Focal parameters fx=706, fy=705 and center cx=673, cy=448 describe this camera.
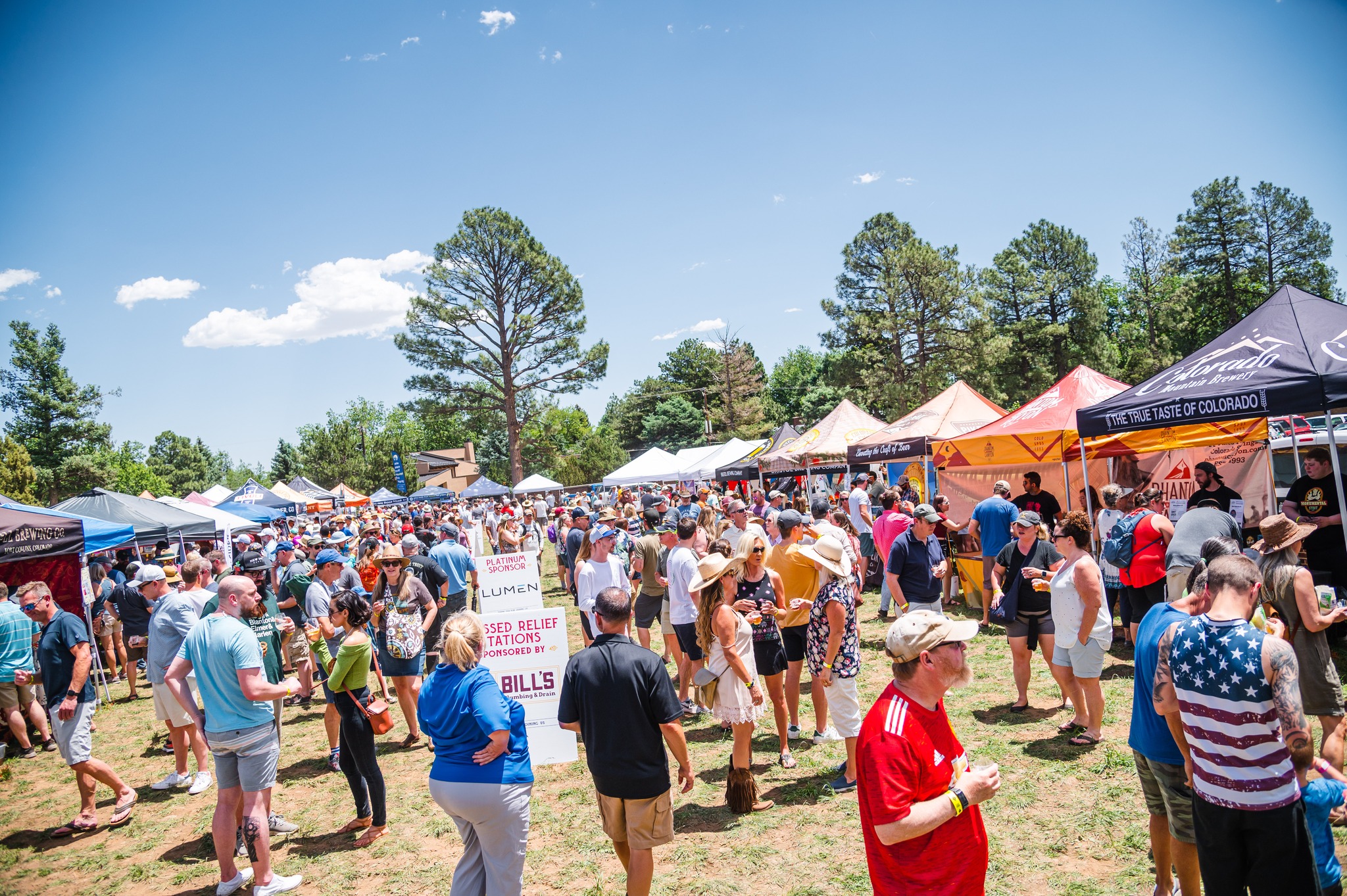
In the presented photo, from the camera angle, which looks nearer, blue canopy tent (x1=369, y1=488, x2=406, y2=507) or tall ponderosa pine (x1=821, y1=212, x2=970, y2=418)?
tall ponderosa pine (x1=821, y1=212, x2=970, y2=418)

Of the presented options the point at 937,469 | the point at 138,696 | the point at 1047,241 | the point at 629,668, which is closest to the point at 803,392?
the point at 1047,241

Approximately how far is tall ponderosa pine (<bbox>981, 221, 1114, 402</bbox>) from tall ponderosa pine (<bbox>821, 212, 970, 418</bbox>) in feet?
13.0

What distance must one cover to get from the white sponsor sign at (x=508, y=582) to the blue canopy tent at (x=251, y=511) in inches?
687

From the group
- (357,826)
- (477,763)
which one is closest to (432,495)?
(357,826)

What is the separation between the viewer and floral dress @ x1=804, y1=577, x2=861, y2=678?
4988 mm

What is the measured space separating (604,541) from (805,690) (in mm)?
2820

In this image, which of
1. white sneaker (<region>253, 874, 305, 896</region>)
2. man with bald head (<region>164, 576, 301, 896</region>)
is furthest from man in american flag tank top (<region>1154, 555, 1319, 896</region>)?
white sneaker (<region>253, 874, 305, 896</region>)

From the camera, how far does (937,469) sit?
12.3 metres

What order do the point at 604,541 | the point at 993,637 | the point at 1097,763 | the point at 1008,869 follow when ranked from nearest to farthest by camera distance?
the point at 1008,869 → the point at 1097,763 → the point at 604,541 → the point at 993,637

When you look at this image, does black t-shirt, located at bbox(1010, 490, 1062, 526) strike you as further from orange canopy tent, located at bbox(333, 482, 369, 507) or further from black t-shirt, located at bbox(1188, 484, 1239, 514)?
orange canopy tent, located at bbox(333, 482, 369, 507)

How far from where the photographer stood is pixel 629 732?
10.9 ft

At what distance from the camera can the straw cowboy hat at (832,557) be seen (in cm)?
496

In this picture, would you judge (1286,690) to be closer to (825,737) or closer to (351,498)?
(825,737)

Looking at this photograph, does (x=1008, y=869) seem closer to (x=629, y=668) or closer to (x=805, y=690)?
(x=629, y=668)
